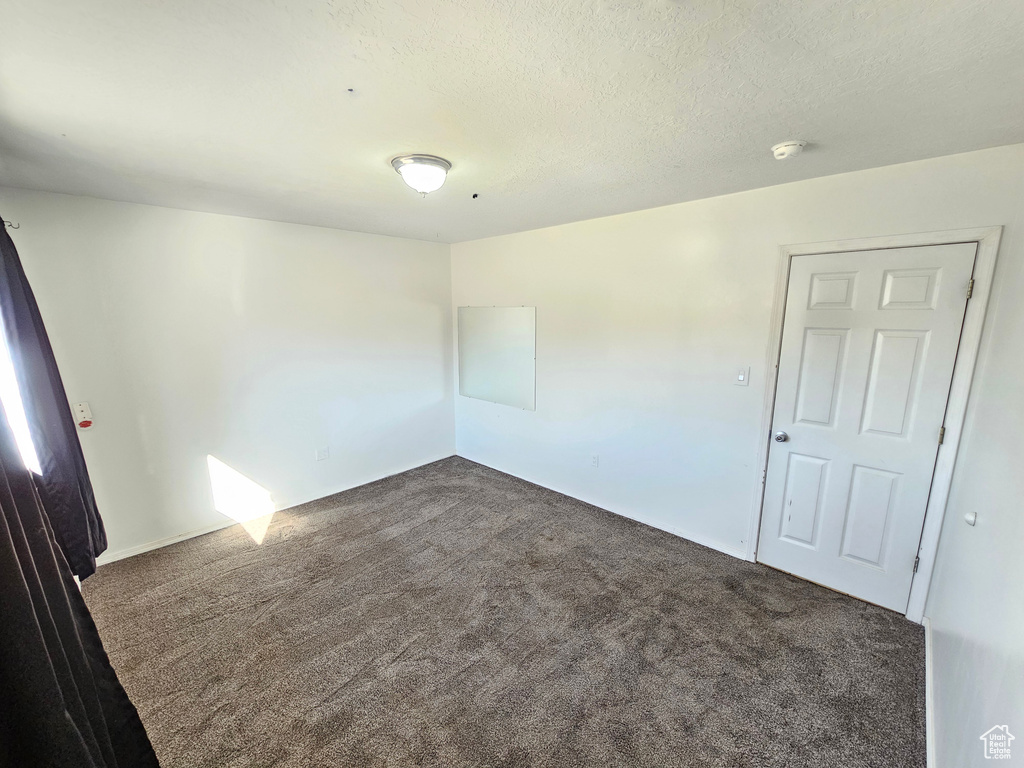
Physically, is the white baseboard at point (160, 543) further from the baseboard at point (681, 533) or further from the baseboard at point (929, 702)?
the baseboard at point (929, 702)

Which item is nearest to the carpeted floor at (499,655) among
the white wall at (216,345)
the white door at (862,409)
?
the white door at (862,409)

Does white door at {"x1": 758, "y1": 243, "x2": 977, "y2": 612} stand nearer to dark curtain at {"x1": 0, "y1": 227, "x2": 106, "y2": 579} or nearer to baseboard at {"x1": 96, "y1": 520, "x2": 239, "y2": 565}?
dark curtain at {"x1": 0, "y1": 227, "x2": 106, "y2": 579}

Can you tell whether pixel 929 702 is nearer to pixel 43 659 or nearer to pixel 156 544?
pixel 43 659

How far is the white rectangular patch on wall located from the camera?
12.3ft

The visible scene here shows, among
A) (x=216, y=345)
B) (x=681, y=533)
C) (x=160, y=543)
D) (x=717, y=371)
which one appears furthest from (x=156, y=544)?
(x=717, y=371)

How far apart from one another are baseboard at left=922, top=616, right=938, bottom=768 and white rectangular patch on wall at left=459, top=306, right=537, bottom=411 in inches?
110

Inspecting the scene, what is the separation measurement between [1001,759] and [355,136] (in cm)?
271

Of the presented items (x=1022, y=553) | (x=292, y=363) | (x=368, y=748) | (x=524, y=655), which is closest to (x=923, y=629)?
(x=1022, y=553)

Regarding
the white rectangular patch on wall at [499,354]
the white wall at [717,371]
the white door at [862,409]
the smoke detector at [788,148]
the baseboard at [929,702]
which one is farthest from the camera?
the white rectangular patch on wall at [499,354]

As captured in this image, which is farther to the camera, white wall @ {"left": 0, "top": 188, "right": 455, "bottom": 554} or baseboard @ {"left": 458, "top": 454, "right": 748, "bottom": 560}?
baseboard @ {"left": 458, "top": 454, "right": 748, "bottom": 560}

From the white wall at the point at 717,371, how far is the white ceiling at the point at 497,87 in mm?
272

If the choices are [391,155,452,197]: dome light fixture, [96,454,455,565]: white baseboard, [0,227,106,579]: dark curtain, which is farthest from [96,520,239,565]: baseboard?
[391,155,452,197]: dome light fixture

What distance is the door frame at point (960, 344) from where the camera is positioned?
6.07 feet

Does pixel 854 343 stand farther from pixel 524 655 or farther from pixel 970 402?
pixel 524 655
